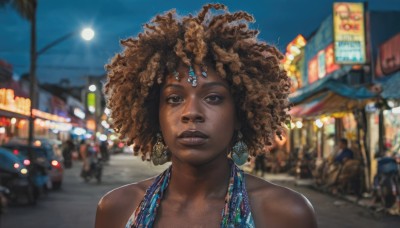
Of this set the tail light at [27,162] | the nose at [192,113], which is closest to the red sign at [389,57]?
the tail light at [27,162]

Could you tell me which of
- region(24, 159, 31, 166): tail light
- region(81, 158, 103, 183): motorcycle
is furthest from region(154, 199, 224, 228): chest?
region(81, 158, 103, 183): motorcycle

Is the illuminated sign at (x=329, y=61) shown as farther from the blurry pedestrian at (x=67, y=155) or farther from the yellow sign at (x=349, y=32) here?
the blurry pedestrian at (x=67, y=155)

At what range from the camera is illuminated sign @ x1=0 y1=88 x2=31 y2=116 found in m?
30.5

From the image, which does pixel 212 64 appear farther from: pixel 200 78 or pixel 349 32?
pixel 349 32

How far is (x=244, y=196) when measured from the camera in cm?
269

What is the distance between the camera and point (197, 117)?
105 inches

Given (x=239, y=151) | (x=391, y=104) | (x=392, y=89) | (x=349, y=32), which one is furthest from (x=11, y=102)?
(x=239, y=151)

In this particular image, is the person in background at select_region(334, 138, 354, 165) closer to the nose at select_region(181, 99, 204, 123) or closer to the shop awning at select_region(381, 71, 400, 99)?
the shop awning at select_region(381, 71, 400, 99)

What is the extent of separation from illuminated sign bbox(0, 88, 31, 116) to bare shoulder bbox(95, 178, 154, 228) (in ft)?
91.9

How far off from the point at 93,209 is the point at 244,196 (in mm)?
12193

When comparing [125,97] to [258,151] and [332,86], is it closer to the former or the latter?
[258,151]


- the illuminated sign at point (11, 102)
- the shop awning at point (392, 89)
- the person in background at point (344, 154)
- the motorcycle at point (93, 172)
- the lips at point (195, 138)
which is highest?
the illuminated sign at point (11, 102)

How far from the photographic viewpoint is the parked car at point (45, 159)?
1818cm

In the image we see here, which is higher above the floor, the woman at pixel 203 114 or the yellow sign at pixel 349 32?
the yellow sign at pixel 349 32
